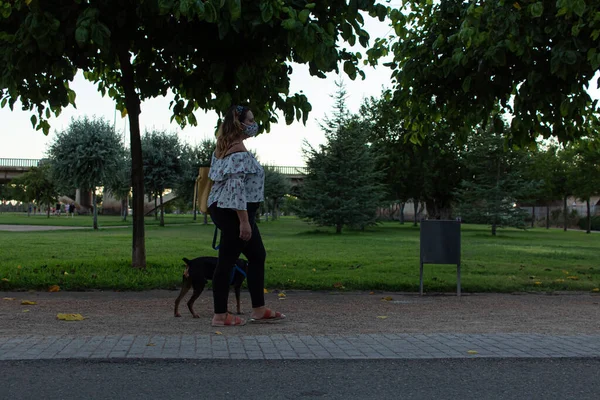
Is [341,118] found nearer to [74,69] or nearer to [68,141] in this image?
[68,141]

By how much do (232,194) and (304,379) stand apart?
2.05 metres

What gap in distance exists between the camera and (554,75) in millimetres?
8969

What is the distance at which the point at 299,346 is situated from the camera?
502 centimetres

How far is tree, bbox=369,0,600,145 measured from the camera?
331 inches

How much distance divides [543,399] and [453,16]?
793cm

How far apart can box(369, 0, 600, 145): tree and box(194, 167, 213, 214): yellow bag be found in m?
4.15

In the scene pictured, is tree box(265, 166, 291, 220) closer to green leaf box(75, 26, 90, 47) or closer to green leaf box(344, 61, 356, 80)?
green leaf box(344, 61, 356, 80)

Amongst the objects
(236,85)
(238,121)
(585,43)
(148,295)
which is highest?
(585,43)

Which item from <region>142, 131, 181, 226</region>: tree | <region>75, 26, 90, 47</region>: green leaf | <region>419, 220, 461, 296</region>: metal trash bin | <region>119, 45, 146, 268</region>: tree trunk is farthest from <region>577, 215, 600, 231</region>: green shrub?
<region>75, 26, 90, 47</region>: green leaf

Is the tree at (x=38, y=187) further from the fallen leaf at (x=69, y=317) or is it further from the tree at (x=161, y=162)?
the fallen leaf at (x=69, y=317)

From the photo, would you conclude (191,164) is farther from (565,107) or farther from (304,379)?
(304,379)

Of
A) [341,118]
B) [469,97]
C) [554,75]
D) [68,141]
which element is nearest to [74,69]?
[469,97]

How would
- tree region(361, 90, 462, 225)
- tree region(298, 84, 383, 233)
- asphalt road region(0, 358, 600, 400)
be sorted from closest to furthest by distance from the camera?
asphalt road region(0, 358, 600, 400), tree region(298, 84, 383, 233), tree region(361, 90, 462, 225)

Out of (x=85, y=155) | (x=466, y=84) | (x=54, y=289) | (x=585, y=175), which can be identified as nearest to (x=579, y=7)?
(x=466, y=84)
